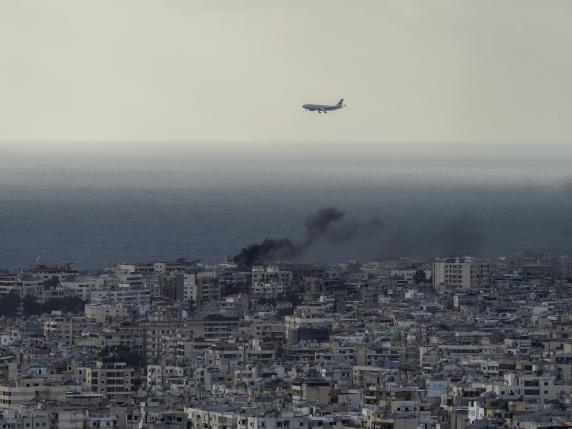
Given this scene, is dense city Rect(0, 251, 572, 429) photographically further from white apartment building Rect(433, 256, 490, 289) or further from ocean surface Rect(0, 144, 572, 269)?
ocean surface Rect(0, 144, 572, 269)

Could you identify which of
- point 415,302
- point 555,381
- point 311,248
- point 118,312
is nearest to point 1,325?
point 118,312

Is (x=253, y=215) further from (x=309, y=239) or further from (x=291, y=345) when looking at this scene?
(x=291, y=345)

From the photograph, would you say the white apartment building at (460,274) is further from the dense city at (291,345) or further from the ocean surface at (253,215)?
the ocean surface at (253,215)

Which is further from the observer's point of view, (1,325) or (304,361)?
(1,325)

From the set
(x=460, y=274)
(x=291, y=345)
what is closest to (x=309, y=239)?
(x=460, y=274)

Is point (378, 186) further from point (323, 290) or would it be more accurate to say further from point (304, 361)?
point (304, 361)

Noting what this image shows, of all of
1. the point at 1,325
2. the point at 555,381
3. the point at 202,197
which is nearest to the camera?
the point at 555,381
